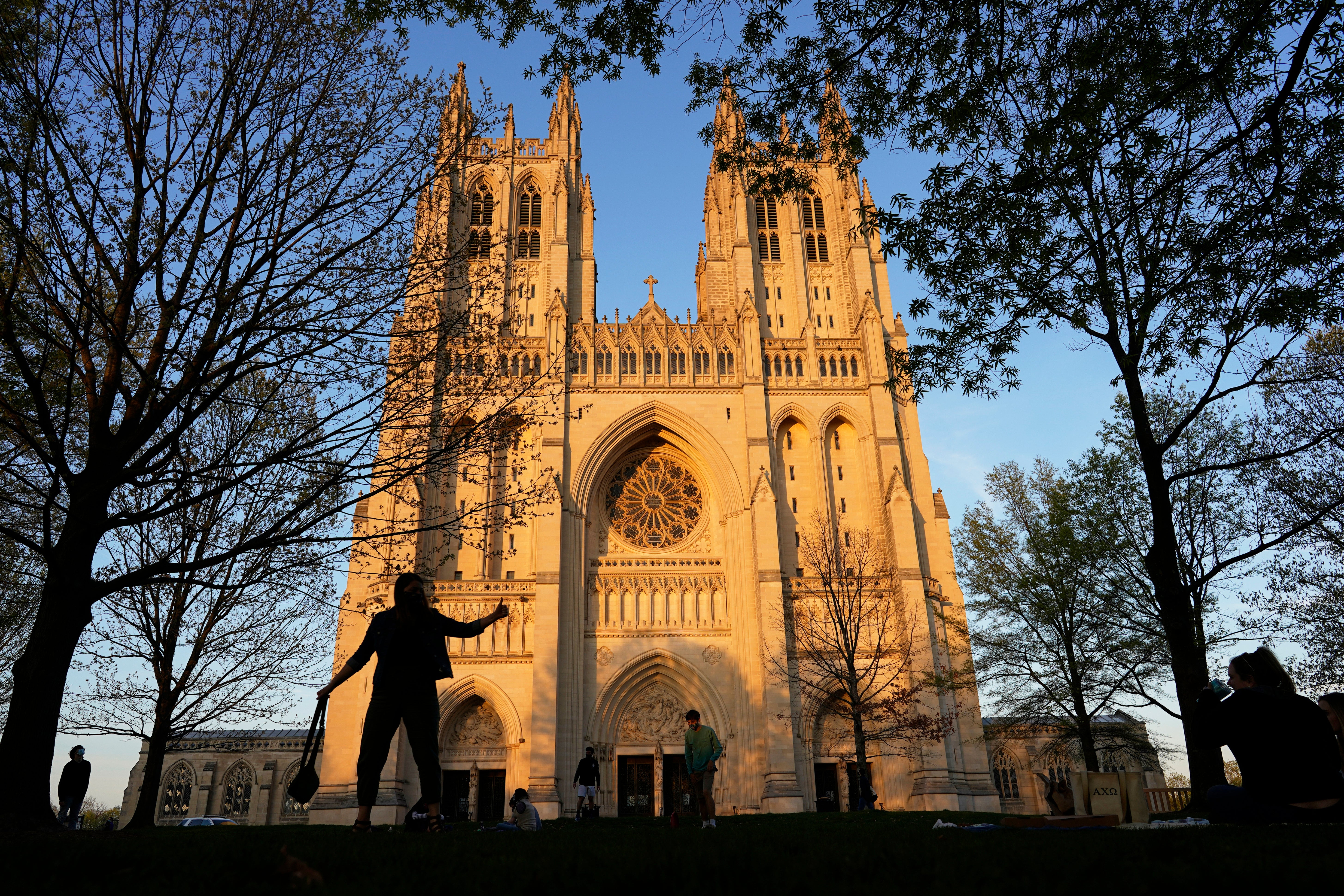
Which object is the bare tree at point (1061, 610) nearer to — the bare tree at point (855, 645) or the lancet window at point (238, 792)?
the bare tree at point (855, 645)

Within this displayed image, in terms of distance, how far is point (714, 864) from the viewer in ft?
11.7

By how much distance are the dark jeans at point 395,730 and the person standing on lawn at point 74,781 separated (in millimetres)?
11587

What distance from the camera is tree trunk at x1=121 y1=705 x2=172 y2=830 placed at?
1499cm

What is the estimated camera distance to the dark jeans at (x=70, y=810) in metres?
14.6

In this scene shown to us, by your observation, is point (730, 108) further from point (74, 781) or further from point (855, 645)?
point (855, 645)

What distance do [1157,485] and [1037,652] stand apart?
40.9 feet

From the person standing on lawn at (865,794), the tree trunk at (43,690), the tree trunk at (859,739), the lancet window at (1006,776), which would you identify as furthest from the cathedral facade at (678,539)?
the tree trunk at (43,690)

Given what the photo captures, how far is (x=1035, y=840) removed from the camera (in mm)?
4707

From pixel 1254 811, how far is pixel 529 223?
34977 millimetres

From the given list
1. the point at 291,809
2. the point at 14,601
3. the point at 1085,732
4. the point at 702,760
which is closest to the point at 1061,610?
the point at 1085,732

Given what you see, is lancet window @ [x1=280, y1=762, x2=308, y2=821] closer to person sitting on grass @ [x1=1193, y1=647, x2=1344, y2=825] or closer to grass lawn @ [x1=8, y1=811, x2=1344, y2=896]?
grass lawn @ [x1=8, y1=811, x2=1344, y2=896]

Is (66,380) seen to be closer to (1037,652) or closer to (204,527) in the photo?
(204,527)

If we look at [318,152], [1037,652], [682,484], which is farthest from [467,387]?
[682,484]

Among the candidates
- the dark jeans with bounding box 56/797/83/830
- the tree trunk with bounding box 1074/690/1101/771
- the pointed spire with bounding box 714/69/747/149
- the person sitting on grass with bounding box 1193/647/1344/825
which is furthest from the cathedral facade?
the person sitting on grass with bounding box 1193/647/1344/825
